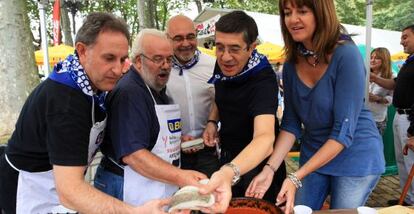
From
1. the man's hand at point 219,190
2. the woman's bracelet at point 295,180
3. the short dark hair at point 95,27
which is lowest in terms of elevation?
the woman's bracelet at point 295,180

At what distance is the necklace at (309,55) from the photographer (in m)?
1.66

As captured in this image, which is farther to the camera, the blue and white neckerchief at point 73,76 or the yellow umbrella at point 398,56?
the yellow umbrella at point 398,56

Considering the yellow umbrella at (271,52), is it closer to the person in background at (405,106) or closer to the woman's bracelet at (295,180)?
the person in background at (405,106)

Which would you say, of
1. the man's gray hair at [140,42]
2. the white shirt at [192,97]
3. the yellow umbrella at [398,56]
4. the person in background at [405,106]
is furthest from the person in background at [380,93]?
the yellow umbrella at [398,56]

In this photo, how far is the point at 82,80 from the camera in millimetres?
1276

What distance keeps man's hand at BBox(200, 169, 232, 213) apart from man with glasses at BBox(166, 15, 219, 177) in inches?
32.6

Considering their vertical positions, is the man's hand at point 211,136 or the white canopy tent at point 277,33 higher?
the white canopy tent at point 277,33

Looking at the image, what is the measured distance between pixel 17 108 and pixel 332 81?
5.43m

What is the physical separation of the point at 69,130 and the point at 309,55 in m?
1.10

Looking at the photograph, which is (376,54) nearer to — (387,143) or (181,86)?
(387,143)

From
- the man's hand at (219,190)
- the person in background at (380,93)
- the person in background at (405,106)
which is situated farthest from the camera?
the person in background at (380,93)

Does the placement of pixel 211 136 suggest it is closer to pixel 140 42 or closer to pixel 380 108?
pixel 140 42

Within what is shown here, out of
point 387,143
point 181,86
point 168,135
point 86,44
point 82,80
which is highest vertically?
point 86,44

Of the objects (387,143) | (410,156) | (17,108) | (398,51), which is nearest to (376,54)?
(387,143)
